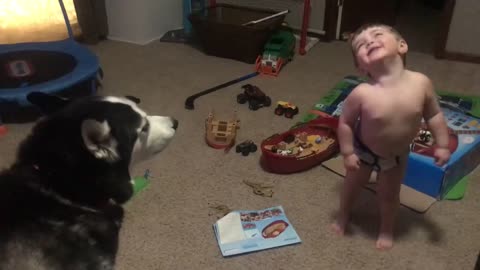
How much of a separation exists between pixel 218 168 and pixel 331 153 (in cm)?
47

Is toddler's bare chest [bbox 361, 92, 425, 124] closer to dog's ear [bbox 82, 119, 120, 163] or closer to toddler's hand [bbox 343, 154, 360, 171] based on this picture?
toddler's hand [bbox 343, 154, 360, 171]

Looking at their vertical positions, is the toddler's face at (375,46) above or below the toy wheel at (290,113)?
above

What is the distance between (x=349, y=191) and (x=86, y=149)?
0.86 metres

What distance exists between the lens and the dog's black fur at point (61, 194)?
3.30ft

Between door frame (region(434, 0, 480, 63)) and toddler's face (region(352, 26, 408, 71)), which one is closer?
toddler's face (region(352, 26, 408, 71))

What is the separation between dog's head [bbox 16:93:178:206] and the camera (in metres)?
1.04

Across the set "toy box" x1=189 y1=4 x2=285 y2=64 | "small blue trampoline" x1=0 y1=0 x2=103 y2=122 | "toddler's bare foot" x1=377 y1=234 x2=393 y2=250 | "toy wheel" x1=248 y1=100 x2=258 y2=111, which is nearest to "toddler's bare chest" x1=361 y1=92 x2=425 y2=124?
"toddler's bare foot" x1=377 y1=234 x2=393 y2=250

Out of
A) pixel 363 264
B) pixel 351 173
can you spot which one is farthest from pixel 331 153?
pixel 363 264

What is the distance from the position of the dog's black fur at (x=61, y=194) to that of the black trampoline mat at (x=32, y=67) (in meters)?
1.42

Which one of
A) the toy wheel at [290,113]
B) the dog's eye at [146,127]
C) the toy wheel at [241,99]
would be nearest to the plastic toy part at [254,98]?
the toy wheel at [241,99]

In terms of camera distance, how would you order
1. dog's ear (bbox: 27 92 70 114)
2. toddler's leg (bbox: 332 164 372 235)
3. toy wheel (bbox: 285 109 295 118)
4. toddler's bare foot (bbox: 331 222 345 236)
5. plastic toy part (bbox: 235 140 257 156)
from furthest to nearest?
toy wheel (bbox: 285 109 295 118), plastic toy part (bbox: 235 140 257 156), toddler's bare foot (bbox: 331 222 345 236), toddler's leg (bbox: 332 164 372 235), dog's ear (bbox: 27 92 70 114)

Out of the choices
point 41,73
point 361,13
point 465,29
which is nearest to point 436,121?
point 465,29

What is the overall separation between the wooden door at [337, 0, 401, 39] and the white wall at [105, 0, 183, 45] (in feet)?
3.93

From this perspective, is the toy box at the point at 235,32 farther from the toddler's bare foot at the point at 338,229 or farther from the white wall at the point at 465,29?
the toddler's bare foot at the point at 338,229
